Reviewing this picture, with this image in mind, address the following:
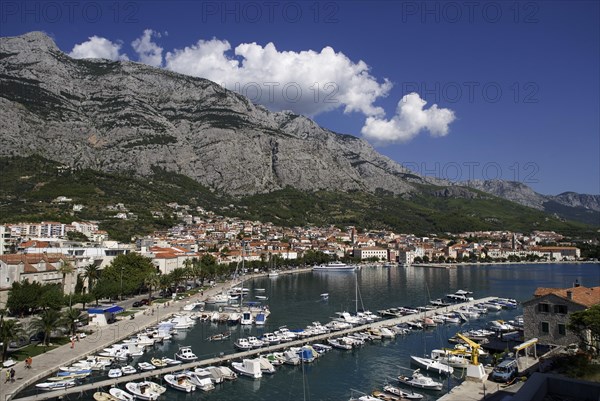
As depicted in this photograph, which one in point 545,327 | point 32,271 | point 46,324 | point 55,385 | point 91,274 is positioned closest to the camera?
point 55,385

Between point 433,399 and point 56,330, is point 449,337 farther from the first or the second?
point 56,330

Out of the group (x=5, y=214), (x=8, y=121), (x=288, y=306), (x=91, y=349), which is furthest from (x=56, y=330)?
(x=8, y=121)

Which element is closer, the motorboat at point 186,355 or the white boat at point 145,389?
the white boat at point 145,389

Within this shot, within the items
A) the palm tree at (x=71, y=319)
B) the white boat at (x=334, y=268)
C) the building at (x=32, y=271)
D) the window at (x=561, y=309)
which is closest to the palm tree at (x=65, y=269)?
the building at (x=32, y=271)

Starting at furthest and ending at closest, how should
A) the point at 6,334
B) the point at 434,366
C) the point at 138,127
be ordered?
the point at 138,127 < the point at 434,366 < the point at 6,334

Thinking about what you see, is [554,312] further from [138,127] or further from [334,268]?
[138,127]

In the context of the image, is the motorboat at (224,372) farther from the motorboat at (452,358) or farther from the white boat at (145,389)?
the motorboat at (452,358)

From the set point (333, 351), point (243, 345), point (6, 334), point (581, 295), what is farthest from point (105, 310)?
point (581, 295)
